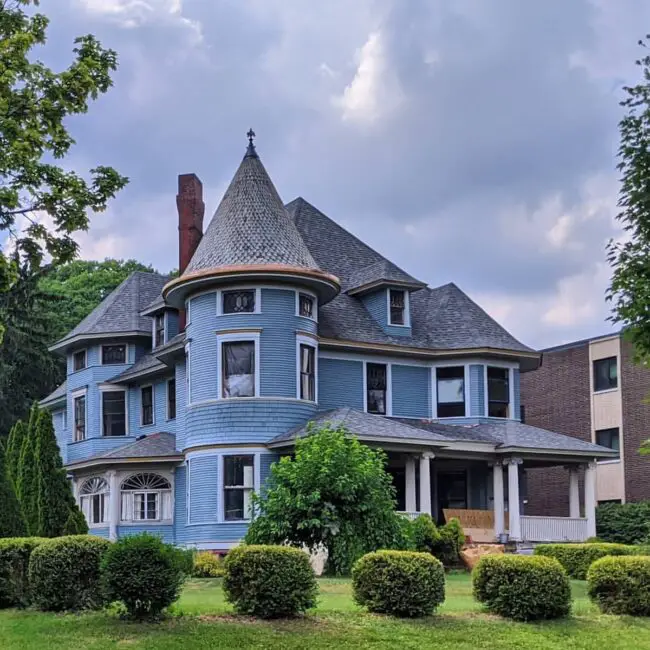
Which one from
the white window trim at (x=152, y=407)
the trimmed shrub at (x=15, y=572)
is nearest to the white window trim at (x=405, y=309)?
the white window trim at (x=152, y=407)

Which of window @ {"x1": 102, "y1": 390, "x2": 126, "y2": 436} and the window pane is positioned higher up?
the window pane

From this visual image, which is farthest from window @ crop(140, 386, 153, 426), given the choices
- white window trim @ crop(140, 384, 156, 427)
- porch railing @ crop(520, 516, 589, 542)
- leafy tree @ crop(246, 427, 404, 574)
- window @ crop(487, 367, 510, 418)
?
leafy tree @ crop(246, 427, 404, 574)

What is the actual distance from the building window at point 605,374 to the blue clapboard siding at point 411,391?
8.92 m

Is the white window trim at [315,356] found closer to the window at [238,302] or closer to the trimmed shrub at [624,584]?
the window at [238,302]

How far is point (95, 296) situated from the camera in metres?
60.3

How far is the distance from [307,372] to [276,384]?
127 cm

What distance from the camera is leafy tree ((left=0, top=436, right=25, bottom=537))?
1834cm

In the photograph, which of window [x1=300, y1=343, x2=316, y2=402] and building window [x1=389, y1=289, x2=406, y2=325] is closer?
window [x1=300, y1=343, x2=316, y2=402]

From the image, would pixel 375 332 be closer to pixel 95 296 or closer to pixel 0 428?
pixel 0 428

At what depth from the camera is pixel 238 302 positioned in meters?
29.9

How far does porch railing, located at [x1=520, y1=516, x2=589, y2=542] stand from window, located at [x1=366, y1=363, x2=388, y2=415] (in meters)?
5.28

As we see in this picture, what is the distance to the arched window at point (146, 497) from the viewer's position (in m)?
33.2

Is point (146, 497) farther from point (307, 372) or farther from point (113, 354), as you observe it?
point (307, 372)

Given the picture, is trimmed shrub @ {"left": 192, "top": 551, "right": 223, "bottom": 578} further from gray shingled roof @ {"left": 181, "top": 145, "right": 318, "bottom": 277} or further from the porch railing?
the porch railing
